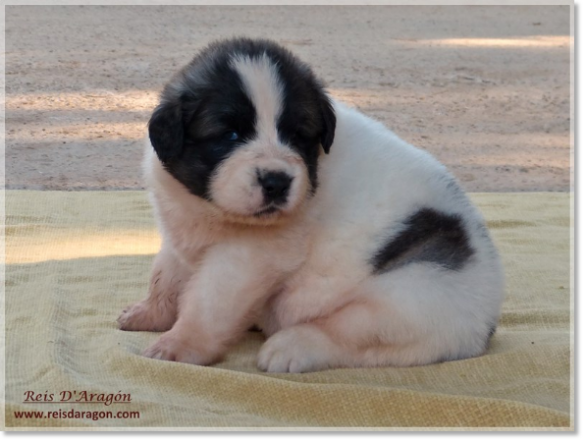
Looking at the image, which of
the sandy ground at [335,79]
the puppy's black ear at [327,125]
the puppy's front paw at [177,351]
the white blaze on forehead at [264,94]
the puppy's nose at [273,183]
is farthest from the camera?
the sandy ground at [335,79]

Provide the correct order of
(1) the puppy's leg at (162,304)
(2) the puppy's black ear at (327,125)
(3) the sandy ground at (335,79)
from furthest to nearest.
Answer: (3) the sandy ground at (335,79)
(1) the puppy's leg at (162,304)
(2) the puppy's black ear at (327,125)

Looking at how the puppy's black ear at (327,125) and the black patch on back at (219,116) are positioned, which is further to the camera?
the puppy's black ear at (327,125)

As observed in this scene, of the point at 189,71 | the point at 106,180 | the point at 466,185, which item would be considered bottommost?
the point at 466,185

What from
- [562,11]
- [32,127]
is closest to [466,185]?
[32,127]

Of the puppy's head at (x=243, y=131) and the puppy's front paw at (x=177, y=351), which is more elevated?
the puppy's head at (x=243, y=131)

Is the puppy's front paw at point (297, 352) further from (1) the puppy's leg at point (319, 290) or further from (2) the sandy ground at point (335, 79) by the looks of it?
(2) the sandy ground at point (335, 79)

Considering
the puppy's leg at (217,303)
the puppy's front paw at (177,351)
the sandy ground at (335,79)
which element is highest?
the puppy's leg at (217,303)

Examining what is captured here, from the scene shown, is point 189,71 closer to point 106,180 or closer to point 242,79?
point 242,79

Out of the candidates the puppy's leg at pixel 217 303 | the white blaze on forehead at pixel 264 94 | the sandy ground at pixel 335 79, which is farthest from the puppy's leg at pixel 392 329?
the sandy ground at pixel 335 79
